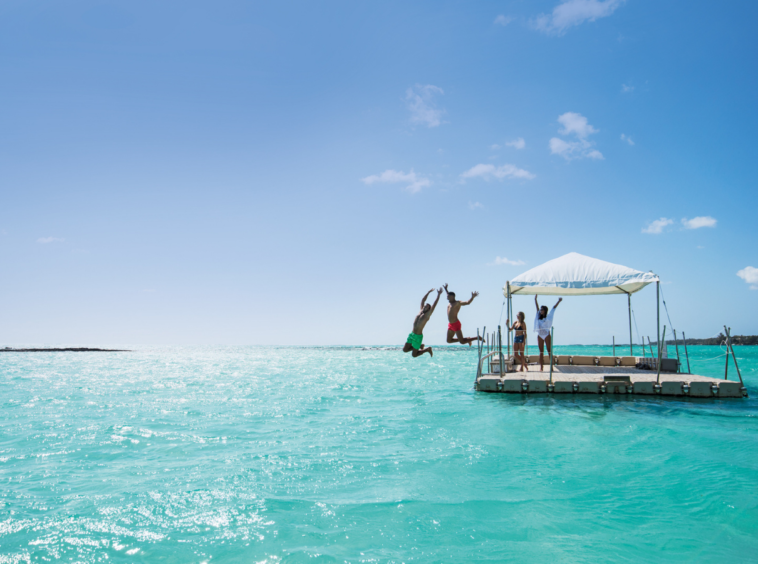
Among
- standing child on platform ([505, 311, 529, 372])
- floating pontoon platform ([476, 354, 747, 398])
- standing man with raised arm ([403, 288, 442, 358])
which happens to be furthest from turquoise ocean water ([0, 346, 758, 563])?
standing child on platform ([505, 311, 529, 372])

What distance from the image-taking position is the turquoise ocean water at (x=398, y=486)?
5707 mm

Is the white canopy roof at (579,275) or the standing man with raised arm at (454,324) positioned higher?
the white canopy roof at (579,275)

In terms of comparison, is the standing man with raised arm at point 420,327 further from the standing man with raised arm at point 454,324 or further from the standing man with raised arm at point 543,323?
the standing man with raised arm at point 543,323

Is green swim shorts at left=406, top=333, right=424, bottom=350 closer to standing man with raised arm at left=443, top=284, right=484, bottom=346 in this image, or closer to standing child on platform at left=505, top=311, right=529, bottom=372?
standing man with raised arm at left=443, top=284, right=484, bottom=346

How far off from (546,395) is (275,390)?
14.3 meters

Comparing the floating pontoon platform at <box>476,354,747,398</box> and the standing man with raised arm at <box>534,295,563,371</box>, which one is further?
the standing man with raised arm at <box>534,295,563,371</box>

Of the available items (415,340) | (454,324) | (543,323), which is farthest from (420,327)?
(543,323)

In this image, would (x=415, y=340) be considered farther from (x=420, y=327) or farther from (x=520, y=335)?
(x=520, y=335)

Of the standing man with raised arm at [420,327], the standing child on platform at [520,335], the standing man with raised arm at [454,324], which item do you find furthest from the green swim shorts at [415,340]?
the standing child on platform at [520,335]

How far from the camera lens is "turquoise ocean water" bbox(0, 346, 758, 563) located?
5.71 m

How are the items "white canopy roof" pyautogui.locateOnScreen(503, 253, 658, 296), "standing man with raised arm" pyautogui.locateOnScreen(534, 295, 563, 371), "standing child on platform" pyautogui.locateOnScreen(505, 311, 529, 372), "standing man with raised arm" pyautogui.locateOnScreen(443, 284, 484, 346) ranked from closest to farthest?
"standing man with raised arm" pyautogui.locateOnScreen(443, 284, 484, 346) < "white canopy roof" pyautogui.locateOnScreen(503, 253, 658, 296) < "standing man with raised arm" pyautogui.locateOnScreen(534, 295, 563, 371) < "standing child on platform" pyautogui.locateOnScreen(505, 311, 529, 372)

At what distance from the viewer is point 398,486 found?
7.75m

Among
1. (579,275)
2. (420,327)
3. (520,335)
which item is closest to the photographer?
(420,327)

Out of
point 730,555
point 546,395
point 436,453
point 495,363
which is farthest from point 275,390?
point 730,555
